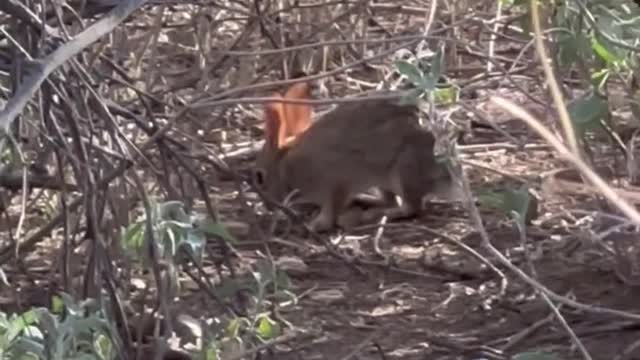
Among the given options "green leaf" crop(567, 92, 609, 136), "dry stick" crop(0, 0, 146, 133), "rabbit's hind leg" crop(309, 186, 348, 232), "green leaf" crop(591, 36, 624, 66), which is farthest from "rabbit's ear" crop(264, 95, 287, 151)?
"dry stick" crop(0, 0, 146, 133)

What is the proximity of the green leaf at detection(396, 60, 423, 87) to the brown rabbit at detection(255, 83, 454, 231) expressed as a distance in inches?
81.8

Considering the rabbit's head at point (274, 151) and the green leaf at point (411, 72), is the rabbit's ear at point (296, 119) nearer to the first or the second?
the rabbit's head at point (274, 151)

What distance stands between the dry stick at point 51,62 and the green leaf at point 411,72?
2.80 feet

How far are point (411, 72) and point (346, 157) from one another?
2.55m

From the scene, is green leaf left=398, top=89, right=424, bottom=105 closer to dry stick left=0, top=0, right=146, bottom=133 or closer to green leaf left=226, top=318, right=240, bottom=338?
green leaf left=226, top=318, right=240, bottom=338

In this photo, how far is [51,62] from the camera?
2.12 m

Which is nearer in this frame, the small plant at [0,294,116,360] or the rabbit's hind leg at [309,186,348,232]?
the small plant at [0,294,116,360]

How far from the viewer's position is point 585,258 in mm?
4809

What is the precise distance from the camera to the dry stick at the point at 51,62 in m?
1.97

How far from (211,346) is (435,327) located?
1.25 m

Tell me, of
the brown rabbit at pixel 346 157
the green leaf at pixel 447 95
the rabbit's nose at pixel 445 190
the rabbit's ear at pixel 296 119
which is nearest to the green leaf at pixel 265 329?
the green leaf at pixel 447 95

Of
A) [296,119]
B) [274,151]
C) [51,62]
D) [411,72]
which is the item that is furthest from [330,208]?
[51,62]

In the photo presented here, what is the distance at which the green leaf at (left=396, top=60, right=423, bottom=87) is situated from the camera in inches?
122

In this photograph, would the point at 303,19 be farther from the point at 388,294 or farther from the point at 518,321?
the point at 518,321
